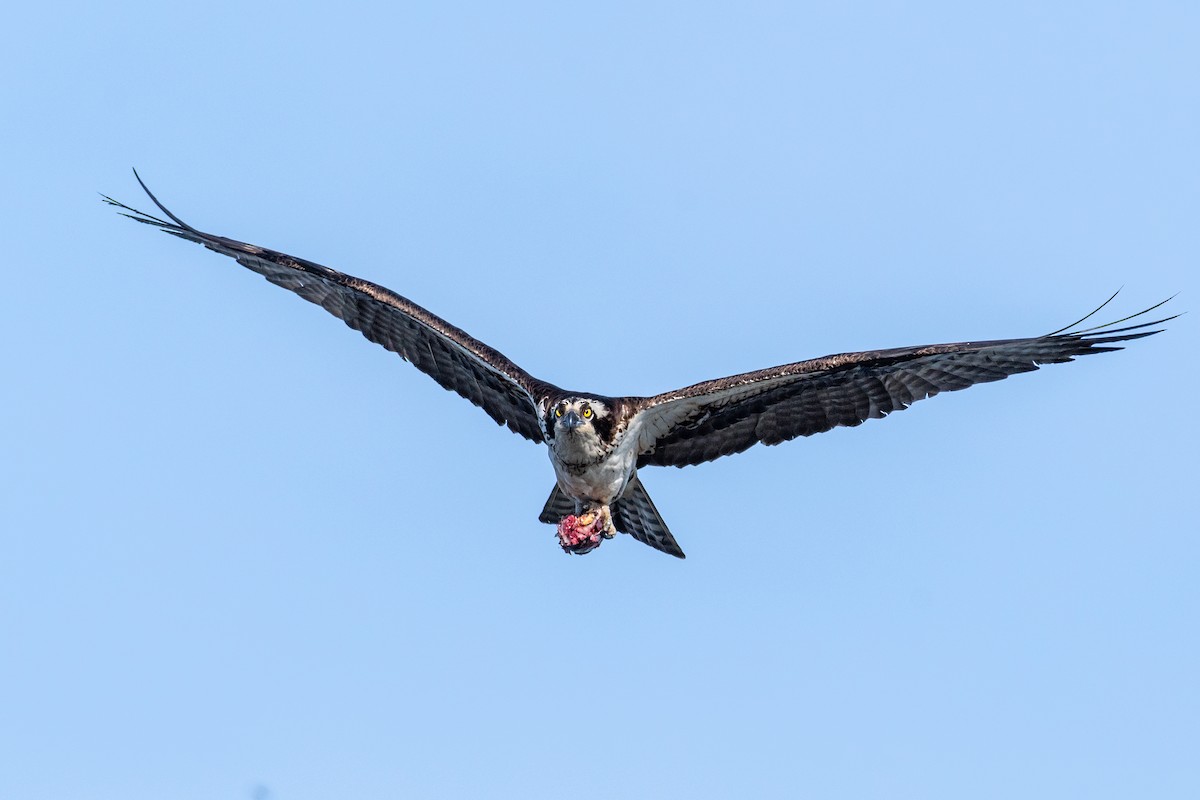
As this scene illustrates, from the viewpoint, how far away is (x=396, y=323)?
1680 centimetres

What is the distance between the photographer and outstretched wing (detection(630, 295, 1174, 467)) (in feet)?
48.3

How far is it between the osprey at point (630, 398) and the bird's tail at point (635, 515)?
1 centimetres

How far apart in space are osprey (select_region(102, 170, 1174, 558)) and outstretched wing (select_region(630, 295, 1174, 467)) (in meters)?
0.01

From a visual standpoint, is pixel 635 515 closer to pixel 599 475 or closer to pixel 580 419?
pixel 599 475

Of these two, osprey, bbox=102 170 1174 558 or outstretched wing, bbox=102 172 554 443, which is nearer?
osprey, bbox=102 170 1174 558

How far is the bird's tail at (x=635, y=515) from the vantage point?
1627 cm

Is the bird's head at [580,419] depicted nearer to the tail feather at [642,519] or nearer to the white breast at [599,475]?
the white breast at [599,475]

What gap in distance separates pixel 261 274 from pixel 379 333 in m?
1.40

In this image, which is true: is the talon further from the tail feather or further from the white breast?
the tail feather

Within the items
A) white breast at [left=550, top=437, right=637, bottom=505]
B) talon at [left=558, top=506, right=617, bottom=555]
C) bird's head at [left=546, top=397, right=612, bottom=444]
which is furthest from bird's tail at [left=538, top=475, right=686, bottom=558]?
bird's head at [left=546, top=397, right=612, bottom=444]

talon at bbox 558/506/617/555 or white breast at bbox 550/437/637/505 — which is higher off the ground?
white breast at bbox 550/437/637/505

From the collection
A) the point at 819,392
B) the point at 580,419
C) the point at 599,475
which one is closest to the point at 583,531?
the point at 599,475

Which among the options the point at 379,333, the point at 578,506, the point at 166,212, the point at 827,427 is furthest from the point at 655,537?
the point at 166,212

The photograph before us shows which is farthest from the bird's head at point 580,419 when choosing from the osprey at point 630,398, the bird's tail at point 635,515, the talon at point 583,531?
the bird's tail at point 635,515
